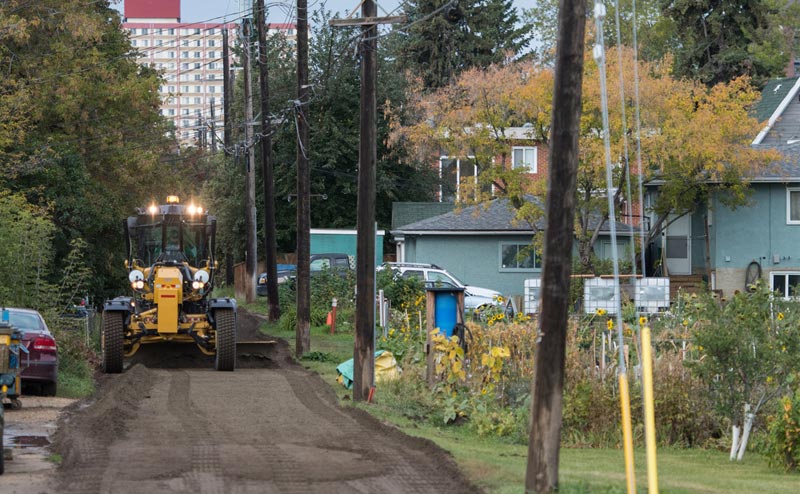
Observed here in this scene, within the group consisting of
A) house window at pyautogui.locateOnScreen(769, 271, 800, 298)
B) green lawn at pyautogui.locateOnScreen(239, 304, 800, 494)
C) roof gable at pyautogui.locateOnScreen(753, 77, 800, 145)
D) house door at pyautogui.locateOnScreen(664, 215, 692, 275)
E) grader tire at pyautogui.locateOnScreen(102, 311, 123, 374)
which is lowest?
green lawn at pyautogui.locateOnScreen(239, 304, 800, 494)

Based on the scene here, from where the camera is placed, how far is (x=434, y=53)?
6775 centimetres

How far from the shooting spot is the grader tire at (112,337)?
22891 millimetres

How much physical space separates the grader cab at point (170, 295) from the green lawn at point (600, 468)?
673 centimetres

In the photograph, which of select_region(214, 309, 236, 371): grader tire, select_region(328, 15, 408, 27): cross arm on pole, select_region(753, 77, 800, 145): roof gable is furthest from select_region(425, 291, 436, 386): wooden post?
select_region(753, 77, 800, 145): roof gable

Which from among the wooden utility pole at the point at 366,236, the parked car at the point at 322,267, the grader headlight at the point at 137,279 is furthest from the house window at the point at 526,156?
the wooden utility pole at the point at 366,236

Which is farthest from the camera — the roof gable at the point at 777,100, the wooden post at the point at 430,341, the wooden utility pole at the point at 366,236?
the roof gable at the point at 777,100

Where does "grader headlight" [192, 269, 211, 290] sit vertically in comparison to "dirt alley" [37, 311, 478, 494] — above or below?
above

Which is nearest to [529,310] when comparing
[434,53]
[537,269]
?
[537,269]

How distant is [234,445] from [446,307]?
22.1 feet

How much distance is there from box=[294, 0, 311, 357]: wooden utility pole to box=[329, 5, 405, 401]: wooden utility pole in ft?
26.9

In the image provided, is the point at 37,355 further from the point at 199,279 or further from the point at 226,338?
the point at 199,279

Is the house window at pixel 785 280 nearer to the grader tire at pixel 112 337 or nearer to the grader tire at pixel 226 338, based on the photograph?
the grader tire at pixel 226 338

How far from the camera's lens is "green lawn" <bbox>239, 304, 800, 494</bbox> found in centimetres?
1130

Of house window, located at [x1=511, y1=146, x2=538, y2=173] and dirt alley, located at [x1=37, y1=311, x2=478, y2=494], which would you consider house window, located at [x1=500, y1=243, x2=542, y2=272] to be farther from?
dirt alley, located at [x1=37, y1=311, x2=478, y2=494]
